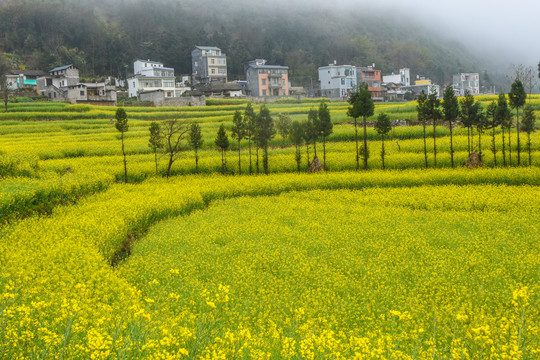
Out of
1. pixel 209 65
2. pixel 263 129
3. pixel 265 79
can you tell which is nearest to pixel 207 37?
pixel 209 65

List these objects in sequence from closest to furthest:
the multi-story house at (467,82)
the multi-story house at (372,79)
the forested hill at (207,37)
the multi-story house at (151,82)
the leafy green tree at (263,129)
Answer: the leafy green tree at (263,129) < the multi-story house at (151,82) < the multi-story house at (372,79) < the forested hill at (207,37) < the multi-story house at (467,82)

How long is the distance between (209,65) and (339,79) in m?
28.5

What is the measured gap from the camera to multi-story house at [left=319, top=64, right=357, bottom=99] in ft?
292

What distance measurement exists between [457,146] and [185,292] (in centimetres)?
3570

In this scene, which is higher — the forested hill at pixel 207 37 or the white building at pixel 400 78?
the forested hill at pixel 207 37

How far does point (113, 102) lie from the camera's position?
73250 millimetres

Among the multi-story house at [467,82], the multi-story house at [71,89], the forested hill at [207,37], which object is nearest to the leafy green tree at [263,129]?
the multi-story house at [71,89]

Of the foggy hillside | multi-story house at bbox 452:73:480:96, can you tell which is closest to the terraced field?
the foggy hillside

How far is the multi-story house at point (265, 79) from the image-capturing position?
8569cm

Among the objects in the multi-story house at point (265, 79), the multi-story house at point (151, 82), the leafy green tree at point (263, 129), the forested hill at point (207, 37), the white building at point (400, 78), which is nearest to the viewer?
the leafy green tree at point (263, 129)

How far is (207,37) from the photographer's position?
108m

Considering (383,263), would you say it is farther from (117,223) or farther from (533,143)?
(533,143)

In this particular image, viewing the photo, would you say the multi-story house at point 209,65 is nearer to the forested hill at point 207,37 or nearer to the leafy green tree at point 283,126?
the forested hill at point 207,37

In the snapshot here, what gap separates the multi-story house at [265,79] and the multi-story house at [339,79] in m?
9.62
